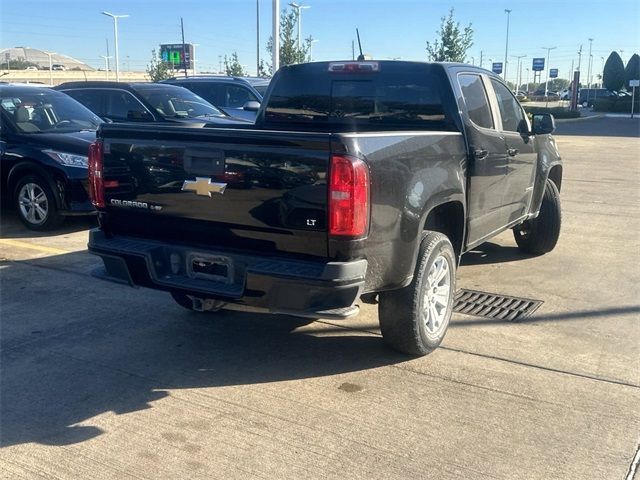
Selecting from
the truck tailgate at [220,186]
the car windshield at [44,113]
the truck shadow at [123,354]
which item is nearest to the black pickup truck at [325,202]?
the truck tailgate at [220,186]

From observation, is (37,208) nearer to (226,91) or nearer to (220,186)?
(220,186)

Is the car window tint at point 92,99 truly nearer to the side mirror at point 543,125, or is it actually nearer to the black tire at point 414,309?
the side mirror at point 543,125

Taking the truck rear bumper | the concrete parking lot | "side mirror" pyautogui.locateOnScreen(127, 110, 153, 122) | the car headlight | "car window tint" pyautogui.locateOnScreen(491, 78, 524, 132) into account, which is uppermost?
"car window tint" pyautogui.locateOnScreen(491, 78, 524, 132)

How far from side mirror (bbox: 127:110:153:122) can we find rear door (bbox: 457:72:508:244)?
22.3 ft

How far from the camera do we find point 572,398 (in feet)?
13.3

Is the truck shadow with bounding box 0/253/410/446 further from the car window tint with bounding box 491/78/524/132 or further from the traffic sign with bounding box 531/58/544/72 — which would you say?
the traffic sign with bounding box 531/58/544/72

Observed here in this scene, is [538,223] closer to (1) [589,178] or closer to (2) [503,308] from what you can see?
(2) [503,308]

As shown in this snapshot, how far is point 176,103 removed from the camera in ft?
39.1

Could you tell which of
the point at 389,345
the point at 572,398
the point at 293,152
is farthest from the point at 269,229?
the point at 572,398

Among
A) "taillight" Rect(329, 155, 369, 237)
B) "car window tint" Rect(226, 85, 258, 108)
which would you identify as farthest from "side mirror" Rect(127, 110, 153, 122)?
"taillight" Rect(329, 155, 369, 237)

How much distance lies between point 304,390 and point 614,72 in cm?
6780

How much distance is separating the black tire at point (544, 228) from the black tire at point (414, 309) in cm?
310

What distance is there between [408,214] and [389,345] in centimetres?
100

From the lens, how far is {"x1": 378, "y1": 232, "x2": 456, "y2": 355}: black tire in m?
4.32
